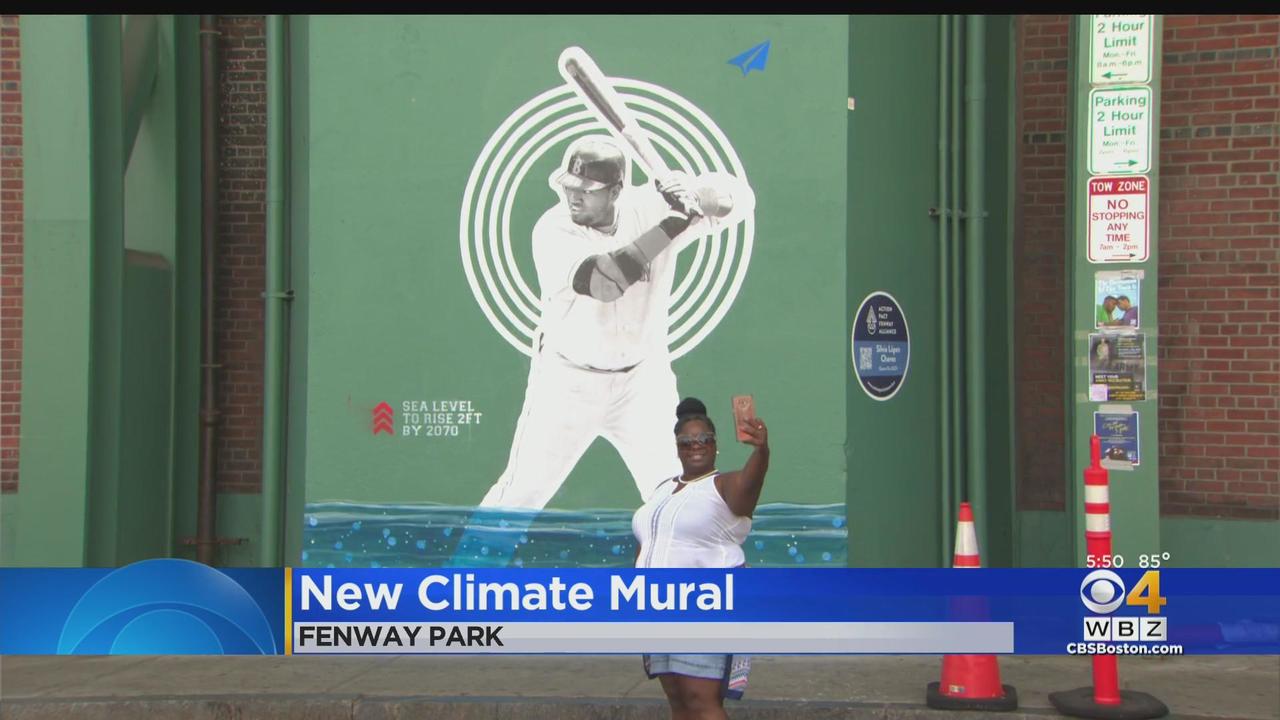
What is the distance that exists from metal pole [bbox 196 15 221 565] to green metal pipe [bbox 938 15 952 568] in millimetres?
4809

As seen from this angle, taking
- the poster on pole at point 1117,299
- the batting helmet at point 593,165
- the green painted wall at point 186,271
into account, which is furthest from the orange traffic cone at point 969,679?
the green painted wall at point 186,271

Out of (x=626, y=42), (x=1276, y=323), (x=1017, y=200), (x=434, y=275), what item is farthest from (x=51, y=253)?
(x=1276, y=323)

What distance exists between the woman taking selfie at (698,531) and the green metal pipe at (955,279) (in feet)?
11.4

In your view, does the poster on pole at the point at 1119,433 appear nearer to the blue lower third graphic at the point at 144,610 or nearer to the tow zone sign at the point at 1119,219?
the tow zone sign at the point at 1119,219

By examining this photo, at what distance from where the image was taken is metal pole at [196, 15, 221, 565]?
9516 millimetres

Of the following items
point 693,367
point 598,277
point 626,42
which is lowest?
point 693,367

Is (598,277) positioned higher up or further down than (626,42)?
further down

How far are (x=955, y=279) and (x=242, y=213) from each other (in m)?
4.79

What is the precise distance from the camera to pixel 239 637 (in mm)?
6285

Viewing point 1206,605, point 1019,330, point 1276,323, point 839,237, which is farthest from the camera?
point 1019,330

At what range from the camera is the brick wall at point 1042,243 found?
9148 mm

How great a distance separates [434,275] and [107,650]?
2912 millimetres

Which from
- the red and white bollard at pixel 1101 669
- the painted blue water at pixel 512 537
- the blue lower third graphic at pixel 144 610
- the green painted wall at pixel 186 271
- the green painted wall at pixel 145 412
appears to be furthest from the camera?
the green painted wall at pixel 186 271

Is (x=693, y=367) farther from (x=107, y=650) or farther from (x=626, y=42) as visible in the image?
(x=107, y=650)
